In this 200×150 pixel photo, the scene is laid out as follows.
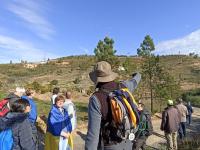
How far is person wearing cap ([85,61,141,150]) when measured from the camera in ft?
12.7

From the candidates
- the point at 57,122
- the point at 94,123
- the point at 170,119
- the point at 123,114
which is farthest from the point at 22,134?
the point at 170,119

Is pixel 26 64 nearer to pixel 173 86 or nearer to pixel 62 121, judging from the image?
pixel 173 86

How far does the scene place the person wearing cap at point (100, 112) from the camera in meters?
3.86

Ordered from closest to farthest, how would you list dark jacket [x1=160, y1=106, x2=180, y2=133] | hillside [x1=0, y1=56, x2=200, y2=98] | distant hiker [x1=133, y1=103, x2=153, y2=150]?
distant hiker [x1=133, y1=103, x2=153, y2=150] < dark jacket [x1=160, y1=106, x2=180, y2=133] < hillside [x1=0, y1=56, x2=200, y2=98]

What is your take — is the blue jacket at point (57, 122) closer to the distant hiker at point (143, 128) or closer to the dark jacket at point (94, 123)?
the distant hiker at point (143, 128)

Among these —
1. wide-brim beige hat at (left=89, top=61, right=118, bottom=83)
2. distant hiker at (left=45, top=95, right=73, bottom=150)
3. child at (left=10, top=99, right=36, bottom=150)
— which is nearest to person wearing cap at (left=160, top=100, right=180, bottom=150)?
distant hiker at (left=45, top=95, right=73, bottom=150)

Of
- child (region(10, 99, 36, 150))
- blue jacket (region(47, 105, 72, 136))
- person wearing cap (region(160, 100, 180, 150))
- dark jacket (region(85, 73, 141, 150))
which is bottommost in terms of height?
person wearing cap (region(160, 100, 180, 150))

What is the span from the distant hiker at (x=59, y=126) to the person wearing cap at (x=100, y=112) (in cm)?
417

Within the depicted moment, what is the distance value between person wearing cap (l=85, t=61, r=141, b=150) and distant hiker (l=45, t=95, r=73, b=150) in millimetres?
4170

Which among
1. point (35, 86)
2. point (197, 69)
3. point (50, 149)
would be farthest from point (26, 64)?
point (50, 149)

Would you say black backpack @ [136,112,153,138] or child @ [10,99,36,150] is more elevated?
child @ [10,99,36,150]

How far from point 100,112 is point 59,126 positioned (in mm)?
4585

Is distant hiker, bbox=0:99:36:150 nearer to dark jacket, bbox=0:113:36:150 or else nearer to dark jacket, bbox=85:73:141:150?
dark jacket, bbox=0:113:36:150

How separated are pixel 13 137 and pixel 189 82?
67.5 metres
